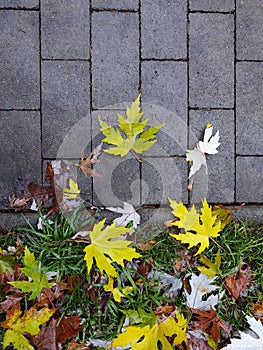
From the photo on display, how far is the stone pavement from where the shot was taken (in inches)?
99.0

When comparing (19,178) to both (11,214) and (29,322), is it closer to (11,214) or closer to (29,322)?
(11,214)

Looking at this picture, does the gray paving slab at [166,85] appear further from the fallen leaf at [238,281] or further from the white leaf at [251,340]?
the white leaf at [251,340]

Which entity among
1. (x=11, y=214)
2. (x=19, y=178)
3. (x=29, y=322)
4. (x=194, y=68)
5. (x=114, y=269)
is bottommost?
(x=29, y=322)

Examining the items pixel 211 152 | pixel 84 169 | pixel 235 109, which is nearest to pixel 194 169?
pixel 211 152

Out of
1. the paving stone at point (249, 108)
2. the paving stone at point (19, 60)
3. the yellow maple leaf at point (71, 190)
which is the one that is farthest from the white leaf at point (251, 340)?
the paving stone at point (19, 60)

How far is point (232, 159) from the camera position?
264cm

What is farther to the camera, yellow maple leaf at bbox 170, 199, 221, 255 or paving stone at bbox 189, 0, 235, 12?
paving stone at bbox 189, 0, 235, 12

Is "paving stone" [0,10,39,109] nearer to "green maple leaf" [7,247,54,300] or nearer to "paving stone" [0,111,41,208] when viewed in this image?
"paving stone" [0,111,41,208]

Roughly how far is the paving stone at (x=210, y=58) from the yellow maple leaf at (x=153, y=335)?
Answer: 1137 millimetres

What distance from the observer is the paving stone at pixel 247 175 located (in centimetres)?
264

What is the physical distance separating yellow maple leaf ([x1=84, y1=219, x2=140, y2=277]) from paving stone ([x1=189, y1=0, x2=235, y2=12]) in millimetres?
1209

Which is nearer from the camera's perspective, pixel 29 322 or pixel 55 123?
pixel 29 322

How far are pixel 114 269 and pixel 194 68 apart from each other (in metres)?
1.12

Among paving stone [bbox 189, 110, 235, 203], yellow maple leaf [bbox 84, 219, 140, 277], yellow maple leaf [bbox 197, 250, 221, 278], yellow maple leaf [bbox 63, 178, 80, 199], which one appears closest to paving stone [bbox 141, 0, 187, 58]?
paving stone [bbox 189, 110, 235, 203]
